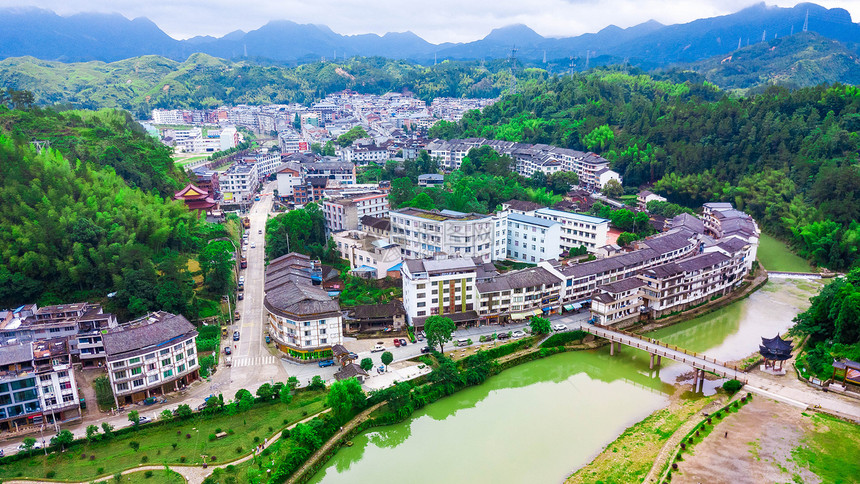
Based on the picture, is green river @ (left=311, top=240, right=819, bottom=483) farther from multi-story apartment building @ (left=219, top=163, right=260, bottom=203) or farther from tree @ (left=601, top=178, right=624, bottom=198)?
multi-story apartment building @ (left=219, top=163, right=260, bottom=203)

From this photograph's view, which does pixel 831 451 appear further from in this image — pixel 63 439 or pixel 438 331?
pixel 63 439

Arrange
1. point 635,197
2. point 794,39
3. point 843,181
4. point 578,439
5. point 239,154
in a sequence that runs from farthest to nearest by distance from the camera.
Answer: point 794,39, point 239,154, point 635,197, point 843,181, point 578,439

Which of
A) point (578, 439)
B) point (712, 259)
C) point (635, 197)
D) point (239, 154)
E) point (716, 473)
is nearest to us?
point (716, 473)

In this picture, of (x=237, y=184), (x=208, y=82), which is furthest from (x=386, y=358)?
(x=208, y=82)

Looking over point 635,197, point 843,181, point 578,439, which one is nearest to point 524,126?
point 635,197

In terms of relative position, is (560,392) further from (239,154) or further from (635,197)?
(239,154)

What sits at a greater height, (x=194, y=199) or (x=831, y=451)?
(x=194, y=199)

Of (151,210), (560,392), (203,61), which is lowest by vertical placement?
(560,392)
